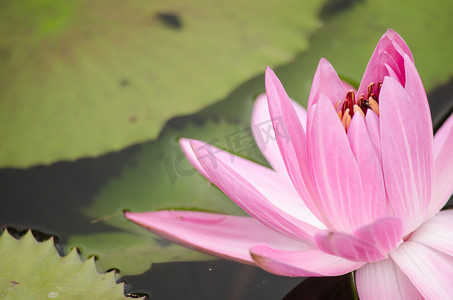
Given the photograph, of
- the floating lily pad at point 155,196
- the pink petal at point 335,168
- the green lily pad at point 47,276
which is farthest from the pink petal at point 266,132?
the green lily pad at point 47,276

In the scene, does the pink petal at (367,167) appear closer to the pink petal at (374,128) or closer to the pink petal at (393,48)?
the pink petal at (374,128)

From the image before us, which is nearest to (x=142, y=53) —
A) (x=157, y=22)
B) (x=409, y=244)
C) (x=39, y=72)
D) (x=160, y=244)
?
(x=157, y=22)

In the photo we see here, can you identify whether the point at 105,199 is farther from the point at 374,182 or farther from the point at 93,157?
the point at 374,182

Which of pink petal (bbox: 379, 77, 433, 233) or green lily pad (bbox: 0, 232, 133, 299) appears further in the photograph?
green lily pad (bbox: 0, 232, 133, 299)

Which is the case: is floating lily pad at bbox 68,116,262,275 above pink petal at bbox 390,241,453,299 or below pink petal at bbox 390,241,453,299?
above

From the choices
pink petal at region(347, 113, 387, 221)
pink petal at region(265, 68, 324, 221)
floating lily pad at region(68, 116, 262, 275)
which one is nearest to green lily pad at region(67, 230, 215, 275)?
floating lily pad at region(68, 116, 262, 275)

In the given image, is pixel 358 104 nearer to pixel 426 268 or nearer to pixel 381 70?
pixel 381 70

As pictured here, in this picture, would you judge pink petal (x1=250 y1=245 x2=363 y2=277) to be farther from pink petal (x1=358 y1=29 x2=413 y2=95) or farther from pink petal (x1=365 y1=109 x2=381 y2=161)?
pink petal (x1=358 y1=29 x2=413 y2=95)
